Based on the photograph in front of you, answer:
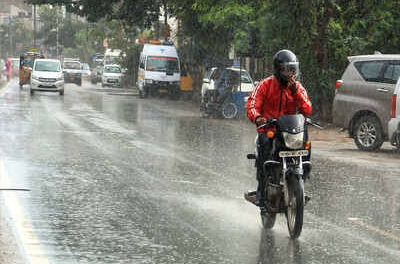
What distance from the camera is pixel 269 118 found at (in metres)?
8.25

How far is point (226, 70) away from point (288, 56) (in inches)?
781

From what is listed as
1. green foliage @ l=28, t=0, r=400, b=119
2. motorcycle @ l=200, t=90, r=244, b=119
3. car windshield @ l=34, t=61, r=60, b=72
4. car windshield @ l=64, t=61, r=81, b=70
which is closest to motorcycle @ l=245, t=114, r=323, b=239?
green foliage @ l=28, t=0, r=400, b=119

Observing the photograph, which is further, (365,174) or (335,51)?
(335,51)

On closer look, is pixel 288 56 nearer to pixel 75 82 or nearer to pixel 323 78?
pixel 323 78

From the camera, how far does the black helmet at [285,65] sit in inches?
320

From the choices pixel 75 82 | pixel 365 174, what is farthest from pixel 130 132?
pixel 75 82

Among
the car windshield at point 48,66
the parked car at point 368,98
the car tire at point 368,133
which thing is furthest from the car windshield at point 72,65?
the car tire at point 368,133

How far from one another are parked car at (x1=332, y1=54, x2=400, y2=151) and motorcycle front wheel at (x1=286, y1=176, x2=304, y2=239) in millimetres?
9238

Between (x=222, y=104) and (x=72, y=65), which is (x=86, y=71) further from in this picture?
(x=222, y=104)

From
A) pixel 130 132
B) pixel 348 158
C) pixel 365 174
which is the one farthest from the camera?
pixel 130 132

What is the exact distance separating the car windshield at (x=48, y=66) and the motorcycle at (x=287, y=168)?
112ft

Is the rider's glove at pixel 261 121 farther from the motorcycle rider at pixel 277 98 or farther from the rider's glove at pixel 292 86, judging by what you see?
the rider's glove at pixel 292 86

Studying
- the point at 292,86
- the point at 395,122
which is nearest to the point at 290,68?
the point at 292,86

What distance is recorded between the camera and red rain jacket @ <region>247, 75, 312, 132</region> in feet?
27.2
